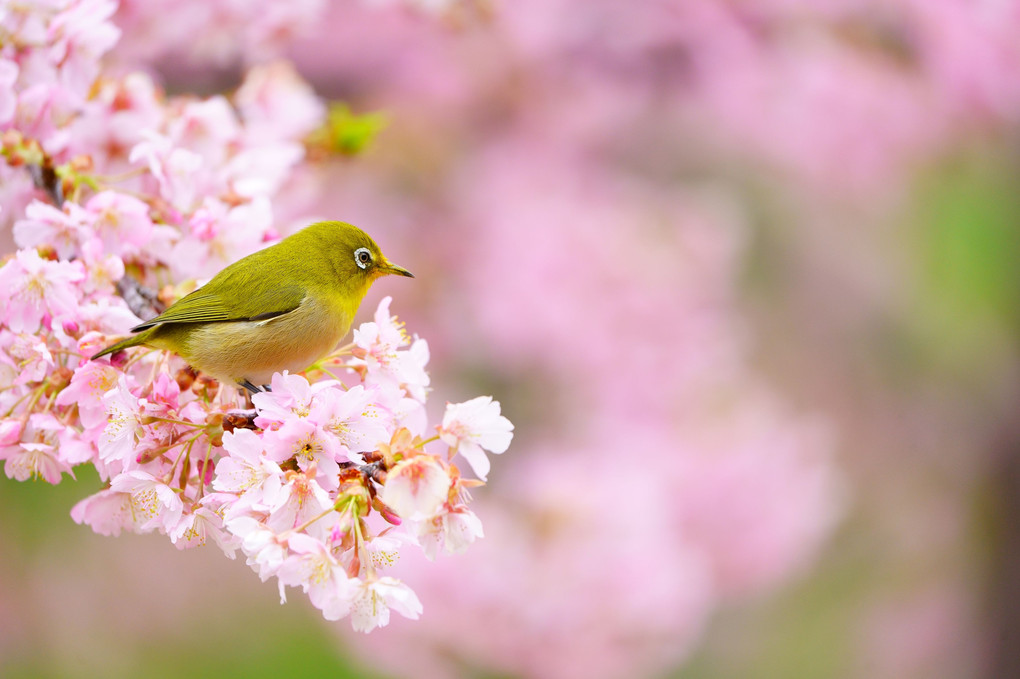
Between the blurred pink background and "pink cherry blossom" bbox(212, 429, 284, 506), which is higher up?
the blurred pink background

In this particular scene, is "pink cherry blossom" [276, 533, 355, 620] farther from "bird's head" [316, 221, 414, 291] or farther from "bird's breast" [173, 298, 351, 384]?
"bird's head" [316, 221, 414, 291]

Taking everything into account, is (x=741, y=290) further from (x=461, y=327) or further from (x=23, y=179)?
(x=23, y=179)

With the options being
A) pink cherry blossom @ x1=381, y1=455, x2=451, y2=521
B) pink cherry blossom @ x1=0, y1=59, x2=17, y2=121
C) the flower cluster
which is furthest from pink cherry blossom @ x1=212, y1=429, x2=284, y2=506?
pink cherry blossom @ x1=0, y1=59, x2=17, y2=121

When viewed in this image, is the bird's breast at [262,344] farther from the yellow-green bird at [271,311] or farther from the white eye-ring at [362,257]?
the white eye-ring at [362,257]

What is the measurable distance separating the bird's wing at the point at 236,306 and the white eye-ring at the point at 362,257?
11 centimetres

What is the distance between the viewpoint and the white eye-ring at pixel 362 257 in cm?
126

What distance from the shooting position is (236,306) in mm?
1144

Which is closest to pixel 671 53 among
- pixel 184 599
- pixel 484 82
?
pixel 484 82

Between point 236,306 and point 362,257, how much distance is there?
0.20 m

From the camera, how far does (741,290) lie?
530 centimetres

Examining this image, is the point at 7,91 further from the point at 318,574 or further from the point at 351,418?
the point at 318,574

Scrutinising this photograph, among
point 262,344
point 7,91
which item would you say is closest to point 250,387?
point 262,344

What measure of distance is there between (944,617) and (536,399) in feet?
9.44

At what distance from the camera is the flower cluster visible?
3.05ft
